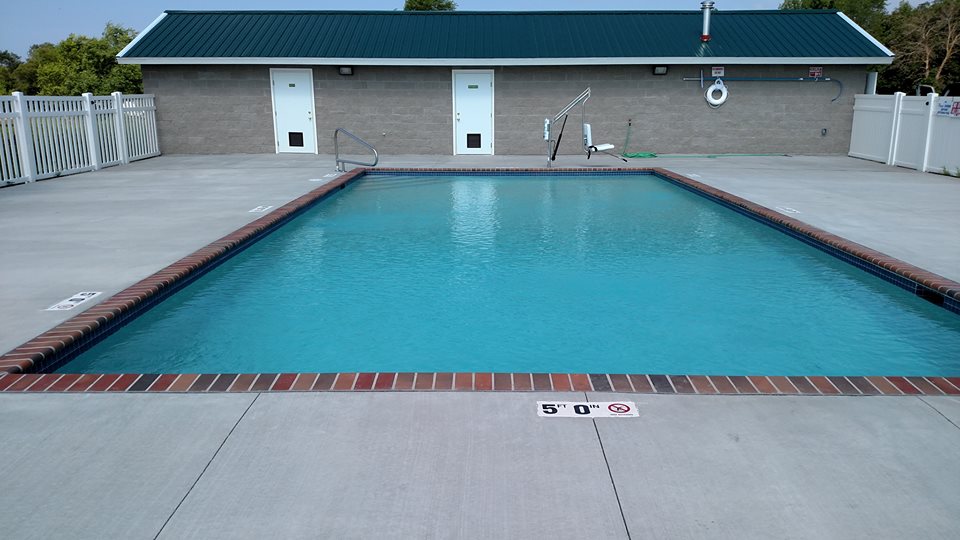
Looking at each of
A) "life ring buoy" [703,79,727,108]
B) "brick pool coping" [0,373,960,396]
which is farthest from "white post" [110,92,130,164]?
"life ring buoy" [703,79,727,108]

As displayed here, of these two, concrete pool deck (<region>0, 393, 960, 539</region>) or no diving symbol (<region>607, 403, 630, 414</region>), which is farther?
no diving symbol (<region>607, 403, 630, 414</region>)

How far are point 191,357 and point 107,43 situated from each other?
194ft

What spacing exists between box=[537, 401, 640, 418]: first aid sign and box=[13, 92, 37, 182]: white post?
11.1 metres

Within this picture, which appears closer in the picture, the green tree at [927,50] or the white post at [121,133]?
the white post at [121,133]

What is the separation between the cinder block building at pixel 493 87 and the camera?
16.5 metres

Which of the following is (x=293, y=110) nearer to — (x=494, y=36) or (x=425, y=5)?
(x=494, y=36)

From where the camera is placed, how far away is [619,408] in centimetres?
339

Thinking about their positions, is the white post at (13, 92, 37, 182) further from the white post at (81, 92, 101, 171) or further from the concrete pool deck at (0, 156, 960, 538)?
the concrete pool deck at (0, 156, 960, 538)

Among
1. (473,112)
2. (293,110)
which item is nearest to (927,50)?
(473,112)

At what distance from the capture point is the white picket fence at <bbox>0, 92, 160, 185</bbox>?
11.1 m

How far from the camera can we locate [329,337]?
518cm

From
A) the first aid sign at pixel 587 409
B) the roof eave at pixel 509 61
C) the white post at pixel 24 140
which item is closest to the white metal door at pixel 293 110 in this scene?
the roof eave at pixel 509 61

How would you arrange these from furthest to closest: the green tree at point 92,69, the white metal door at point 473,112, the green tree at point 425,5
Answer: the green tree at point 425,5 < the green tree at point 92,69 < the white metal door at point 473,112

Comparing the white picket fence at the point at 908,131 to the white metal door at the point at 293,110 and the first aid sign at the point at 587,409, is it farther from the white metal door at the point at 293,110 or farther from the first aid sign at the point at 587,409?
the white metal door at the point at 293,110
